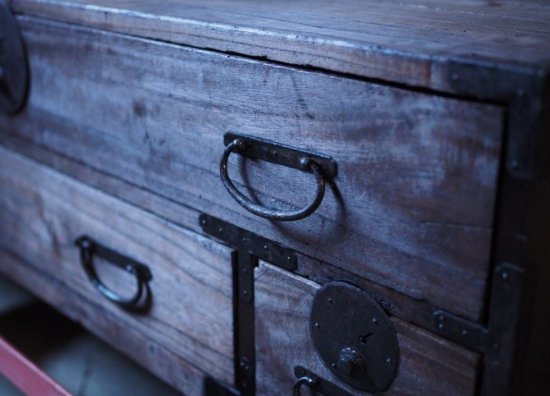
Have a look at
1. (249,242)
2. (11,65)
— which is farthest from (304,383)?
(11,65)

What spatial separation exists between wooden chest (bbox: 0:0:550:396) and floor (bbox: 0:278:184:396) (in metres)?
0.06

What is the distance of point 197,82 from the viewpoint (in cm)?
80

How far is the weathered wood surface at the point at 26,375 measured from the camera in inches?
34.6

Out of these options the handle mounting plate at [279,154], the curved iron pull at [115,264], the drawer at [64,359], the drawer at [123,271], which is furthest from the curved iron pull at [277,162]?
the drawer at [64,359]

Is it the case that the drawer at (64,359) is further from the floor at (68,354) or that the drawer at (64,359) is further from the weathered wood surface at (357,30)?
the weathered wood surface at (357,30)

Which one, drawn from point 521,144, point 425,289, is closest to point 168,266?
point 425,289

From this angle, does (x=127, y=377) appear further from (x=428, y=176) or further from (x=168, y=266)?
(x=428, y=176)

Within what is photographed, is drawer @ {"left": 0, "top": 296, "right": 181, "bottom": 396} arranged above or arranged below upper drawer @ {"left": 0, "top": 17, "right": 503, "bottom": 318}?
below

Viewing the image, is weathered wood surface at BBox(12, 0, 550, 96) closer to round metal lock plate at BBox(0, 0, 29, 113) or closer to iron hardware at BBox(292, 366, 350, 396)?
round metal lock plate at BBox(0, 0, 29, 113)

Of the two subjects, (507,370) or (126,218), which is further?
(126,218)

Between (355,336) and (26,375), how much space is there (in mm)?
446

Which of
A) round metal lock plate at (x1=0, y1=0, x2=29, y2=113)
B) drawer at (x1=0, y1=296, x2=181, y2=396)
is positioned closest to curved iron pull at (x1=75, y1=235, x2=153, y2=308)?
drawer at (x1=0, y1=296, x2=181, y2=396)

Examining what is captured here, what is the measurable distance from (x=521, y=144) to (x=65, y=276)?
0.79 meters

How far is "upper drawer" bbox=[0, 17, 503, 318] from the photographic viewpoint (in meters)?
0.60
